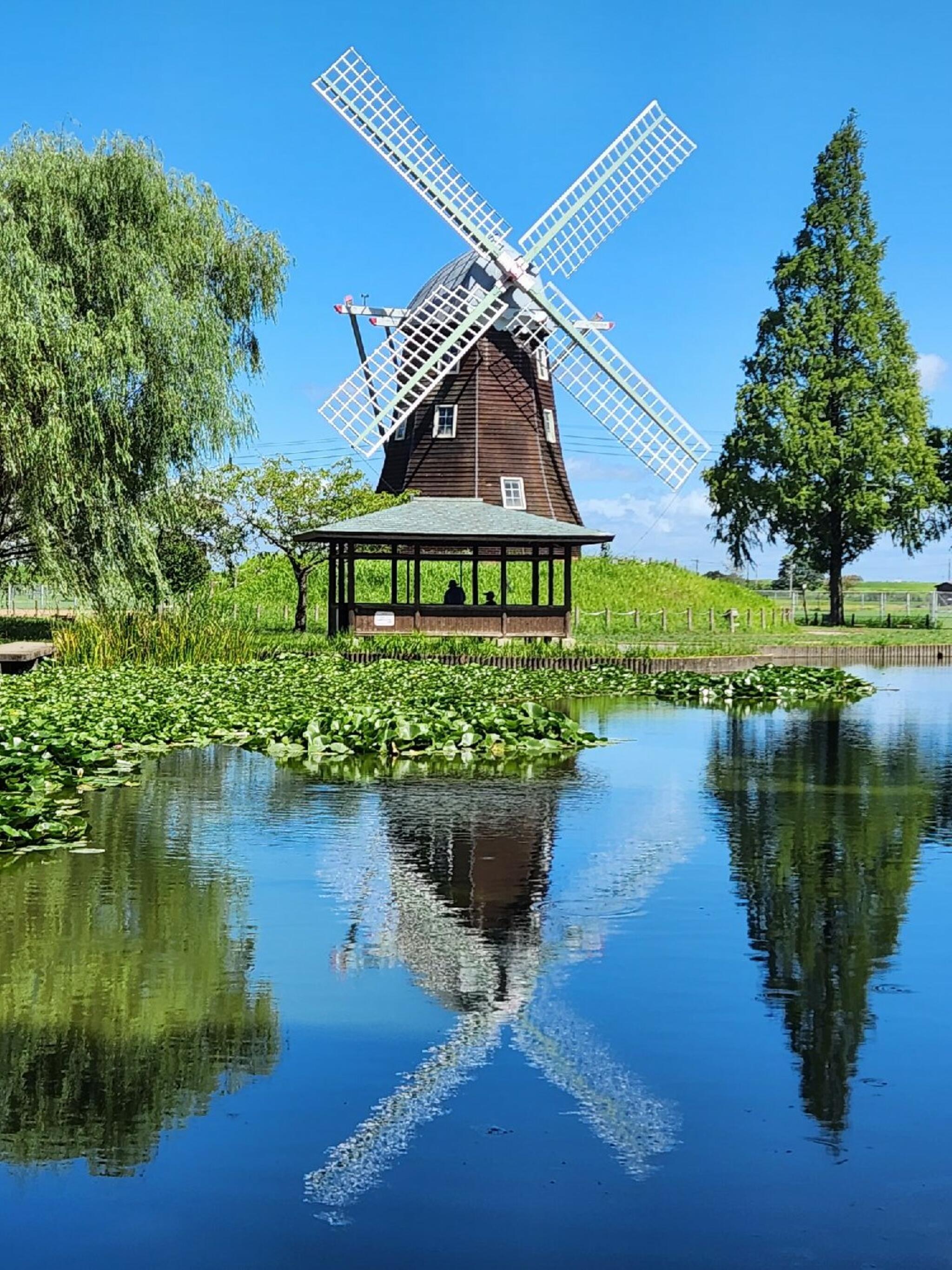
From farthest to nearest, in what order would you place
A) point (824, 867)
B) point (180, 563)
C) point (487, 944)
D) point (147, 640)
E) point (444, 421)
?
1. point (444, 421)
2. point (180, 563)
3. point (147, 640)
4. point (824, 867)
5. point (487, 944)

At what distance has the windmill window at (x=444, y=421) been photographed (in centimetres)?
4762

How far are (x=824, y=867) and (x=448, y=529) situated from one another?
25351 millimetres

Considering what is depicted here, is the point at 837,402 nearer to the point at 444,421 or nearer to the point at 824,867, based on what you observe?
the point at 444,421

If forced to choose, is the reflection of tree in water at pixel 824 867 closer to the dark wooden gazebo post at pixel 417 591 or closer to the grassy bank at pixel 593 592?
the dark wooden gazebo post at pixel 417 591

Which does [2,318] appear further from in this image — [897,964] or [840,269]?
[840,269]

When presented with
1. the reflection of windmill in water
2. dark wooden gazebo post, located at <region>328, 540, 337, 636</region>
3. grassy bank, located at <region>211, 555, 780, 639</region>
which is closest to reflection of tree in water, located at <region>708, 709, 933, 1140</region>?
the reflection of windmill in water

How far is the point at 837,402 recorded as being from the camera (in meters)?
53.5

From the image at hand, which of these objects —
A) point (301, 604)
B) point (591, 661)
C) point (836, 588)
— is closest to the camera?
point (591, 661)

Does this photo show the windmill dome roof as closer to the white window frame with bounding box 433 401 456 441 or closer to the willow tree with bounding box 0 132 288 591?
the white window frame with bounding box 433 401 456 441

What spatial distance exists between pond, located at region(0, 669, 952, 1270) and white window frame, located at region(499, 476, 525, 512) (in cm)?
3587

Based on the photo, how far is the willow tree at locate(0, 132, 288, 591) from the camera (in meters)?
28.3

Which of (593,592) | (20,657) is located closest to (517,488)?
(593,592)

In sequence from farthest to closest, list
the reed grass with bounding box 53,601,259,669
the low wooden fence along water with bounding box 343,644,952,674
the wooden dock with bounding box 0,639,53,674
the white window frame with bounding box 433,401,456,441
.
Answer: the white window frame with bounding box 433,401,456,441 → the low wooden fence along water with bounding box 343,644,952,674 → the reed grass with bounding box 53,601,259,669 → the wooden dock with bounding box 0,639,53,674

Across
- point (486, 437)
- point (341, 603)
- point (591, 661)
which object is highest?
point (486, 437)
